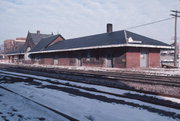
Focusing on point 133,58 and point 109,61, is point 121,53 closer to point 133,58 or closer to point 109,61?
point 133,58

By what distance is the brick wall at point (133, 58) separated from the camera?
22.9 m

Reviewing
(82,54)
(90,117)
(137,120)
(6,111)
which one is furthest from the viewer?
(82,54)

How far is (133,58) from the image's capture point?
2352 cm

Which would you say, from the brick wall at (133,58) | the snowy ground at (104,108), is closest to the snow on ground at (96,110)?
the snowy ground at (104,108)

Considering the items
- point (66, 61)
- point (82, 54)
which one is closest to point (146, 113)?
point (82, 54)

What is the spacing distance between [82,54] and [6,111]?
78.4ft

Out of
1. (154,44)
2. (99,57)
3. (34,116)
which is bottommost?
(34,116)

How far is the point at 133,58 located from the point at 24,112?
19.7m

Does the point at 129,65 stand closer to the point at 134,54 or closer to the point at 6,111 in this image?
the point at 134,54

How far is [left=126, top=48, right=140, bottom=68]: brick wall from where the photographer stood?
2291cm

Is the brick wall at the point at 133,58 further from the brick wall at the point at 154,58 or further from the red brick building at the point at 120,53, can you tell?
the brick wall at the point at 154,58

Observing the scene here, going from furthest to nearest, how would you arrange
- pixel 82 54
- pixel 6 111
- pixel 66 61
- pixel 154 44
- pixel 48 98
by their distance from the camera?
pixel 66 61
pixel 82 54
pixel 154 44
pixel 48 98
pixel 6 111

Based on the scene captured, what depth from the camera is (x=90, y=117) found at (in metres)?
5.00

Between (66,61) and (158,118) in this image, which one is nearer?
(158,118)
